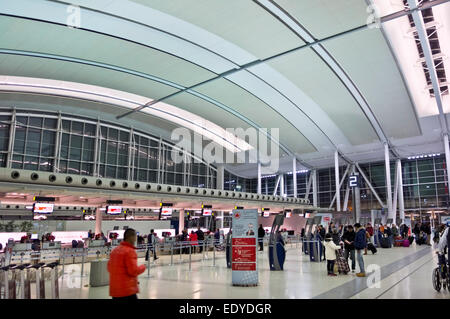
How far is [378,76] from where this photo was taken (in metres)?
22.0

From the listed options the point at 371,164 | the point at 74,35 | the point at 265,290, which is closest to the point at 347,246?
the point at 265,290

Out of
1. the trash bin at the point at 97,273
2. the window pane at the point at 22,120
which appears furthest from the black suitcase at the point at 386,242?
the window pane at the point at 22,120

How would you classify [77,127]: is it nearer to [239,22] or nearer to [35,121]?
A: [35,121]

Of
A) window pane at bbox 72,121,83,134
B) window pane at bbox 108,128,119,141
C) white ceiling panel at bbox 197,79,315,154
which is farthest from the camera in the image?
Answer: window pane at bbox 108,128,119,141

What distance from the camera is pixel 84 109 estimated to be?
84.6 ft

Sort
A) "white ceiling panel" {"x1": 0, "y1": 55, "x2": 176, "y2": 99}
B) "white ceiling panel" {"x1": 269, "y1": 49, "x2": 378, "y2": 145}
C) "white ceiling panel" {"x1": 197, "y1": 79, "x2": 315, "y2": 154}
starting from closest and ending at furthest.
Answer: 1. "white ceiling panel" {"x1": 0, "y1": 55, "x2": 176, "y2": 99}
2. "white ceiling panel" {"x1": 269, "y1": 49, "x2": 378, "y2": 145}
3. "white ceiling panel" {"x1": 197, "y1": 79, "x2": 315, "y2": 154}

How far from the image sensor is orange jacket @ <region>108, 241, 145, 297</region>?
3.84 metres

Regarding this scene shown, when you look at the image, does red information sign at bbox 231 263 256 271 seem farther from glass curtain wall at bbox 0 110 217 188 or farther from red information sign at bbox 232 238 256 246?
glass curtain wall at bbox 0 110 217 188

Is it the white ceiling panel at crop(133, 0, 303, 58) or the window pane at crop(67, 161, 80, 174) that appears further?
the window pane at crop(67, 161, 80, 174)

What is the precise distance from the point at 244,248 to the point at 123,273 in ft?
18.4

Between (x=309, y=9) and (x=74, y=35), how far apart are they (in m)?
11.8

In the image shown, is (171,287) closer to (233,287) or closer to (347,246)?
(233,287)

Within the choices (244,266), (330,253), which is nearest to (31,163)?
(244,266)

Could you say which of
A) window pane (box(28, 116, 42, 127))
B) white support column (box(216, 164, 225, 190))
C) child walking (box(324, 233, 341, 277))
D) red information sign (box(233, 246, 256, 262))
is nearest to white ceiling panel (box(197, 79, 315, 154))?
white support column (box(216, 164, 225, 190))
